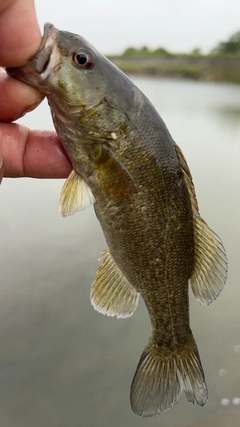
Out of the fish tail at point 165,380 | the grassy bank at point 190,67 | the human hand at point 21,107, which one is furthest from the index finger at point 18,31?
the grassy bank at point 190,67

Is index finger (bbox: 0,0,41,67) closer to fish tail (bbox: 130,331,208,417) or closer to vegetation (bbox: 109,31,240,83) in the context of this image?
fish tail (bbox: 130,331,208,417)

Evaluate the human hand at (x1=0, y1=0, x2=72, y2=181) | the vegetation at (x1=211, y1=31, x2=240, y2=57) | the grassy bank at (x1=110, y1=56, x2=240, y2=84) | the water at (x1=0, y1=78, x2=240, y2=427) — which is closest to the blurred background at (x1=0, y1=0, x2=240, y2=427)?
the water at (x1=0, y1=78, x2=240, y2=427)

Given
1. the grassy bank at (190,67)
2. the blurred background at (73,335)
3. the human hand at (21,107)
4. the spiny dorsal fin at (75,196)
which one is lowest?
the blurred background at (73,335)

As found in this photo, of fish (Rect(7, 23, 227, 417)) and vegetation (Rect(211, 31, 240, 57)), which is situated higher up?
vegetation (Rect(211, 31, 240, 57))

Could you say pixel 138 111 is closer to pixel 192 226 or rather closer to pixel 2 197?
pixel 192 226

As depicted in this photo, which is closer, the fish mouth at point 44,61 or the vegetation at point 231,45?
the fish mouth at point 44,61

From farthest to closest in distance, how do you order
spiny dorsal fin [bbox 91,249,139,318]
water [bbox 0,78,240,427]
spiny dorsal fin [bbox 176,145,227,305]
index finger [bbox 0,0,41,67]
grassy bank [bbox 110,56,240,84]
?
grassy bank [bbox 110,56,240,84]
water [bbox 0,78,240,427]
spiny dorsal fin [bbox 91,249,139,318]
spiny dorsal fin [bbox 176,145,227,305]
index finger [bbox 0,0,41,67]

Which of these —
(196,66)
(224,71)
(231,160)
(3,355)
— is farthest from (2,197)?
(196,66)

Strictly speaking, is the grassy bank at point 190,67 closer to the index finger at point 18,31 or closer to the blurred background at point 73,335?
the blurred background at point 73,335
